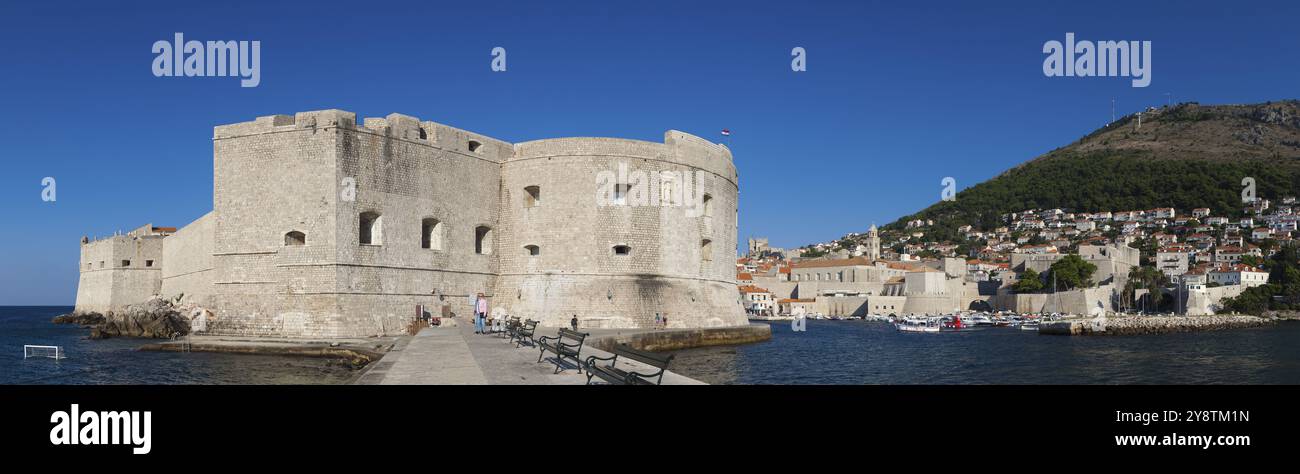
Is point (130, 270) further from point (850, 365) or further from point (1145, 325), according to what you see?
point (1145, 325)

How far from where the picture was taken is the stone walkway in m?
9.70

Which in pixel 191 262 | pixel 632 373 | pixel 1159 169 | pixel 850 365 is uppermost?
pixel 1159 169

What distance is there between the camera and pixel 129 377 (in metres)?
18.2

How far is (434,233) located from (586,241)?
4.72 metres

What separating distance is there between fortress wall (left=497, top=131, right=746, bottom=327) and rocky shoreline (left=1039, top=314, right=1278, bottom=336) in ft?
90.4

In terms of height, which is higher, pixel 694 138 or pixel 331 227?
pixel 694 138

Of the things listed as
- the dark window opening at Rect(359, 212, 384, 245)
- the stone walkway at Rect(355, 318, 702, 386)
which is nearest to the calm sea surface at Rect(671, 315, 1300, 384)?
the stone walkway at Rect(355, 318, 702, 386)

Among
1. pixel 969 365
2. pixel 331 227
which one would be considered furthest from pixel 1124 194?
pixel 331 227

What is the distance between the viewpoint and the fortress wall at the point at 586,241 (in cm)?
2666

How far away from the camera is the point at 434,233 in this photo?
25812 mm

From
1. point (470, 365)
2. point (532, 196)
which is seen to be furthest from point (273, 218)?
point (470, 365)

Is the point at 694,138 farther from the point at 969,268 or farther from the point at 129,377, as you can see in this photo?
the point at 969,268
